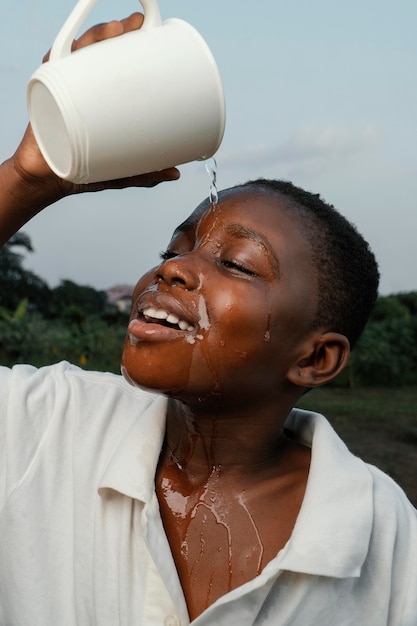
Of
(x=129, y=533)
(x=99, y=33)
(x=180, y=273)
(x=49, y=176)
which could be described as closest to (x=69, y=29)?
(x=99, y=33)

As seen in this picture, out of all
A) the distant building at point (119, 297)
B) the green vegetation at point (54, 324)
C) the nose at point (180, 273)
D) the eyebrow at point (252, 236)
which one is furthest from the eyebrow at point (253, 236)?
the distant building at point (119, 297)

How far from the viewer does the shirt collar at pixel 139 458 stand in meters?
1.61

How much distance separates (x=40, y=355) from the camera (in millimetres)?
Answer: 8305

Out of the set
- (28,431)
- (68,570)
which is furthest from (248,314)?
(68,570)

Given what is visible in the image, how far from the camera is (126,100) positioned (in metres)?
1.41

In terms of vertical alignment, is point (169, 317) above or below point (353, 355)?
above

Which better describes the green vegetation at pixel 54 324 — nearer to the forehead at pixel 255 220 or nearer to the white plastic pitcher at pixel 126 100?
the forehead at pixel 255 220

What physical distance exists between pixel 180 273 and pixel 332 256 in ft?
1.12

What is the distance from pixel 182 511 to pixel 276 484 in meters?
0.21

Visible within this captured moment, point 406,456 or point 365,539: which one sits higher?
point 365,539

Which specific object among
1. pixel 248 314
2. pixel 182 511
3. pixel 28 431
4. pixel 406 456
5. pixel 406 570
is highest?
pixel 248 314

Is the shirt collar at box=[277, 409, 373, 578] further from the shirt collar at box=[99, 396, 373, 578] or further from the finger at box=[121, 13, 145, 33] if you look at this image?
the finger at box=[121, 13, 145, 33]

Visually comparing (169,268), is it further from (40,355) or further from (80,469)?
(40,355)

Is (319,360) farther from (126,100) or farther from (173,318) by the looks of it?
(126,100)
